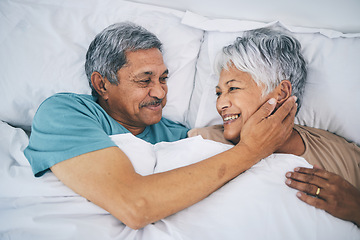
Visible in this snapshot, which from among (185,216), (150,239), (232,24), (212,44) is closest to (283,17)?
(232,24)

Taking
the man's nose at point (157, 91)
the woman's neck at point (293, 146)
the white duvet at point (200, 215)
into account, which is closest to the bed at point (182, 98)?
the white duvet at point (200, 215)

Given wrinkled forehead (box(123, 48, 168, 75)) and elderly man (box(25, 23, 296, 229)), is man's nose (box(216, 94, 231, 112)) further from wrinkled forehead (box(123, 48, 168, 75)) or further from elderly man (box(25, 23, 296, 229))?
wrinkled forehead (box(123, 48, 168, 75))

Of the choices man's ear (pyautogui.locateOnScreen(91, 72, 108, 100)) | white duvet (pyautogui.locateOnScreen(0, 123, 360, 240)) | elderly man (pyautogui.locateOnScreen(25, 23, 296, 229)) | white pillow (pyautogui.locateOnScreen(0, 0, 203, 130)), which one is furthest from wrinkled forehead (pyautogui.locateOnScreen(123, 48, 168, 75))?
white duvet (pyautogui.locateOnScreen(0, 123, 360, 240))

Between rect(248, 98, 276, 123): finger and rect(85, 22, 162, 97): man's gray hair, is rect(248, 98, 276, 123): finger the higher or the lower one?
the lower one

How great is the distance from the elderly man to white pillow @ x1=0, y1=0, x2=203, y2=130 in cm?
20

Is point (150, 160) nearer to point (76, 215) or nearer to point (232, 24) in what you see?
point (76, 215)

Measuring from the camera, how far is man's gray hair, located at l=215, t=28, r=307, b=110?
1.18 meters

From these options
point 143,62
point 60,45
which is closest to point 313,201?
point 143,62

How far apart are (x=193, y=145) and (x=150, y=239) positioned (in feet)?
1.42

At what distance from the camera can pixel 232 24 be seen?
1.50 m

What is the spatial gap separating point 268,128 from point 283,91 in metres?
0.24

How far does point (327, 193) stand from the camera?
3.09 feet

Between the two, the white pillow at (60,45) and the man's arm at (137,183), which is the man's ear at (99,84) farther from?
the man's arm at (137,183)

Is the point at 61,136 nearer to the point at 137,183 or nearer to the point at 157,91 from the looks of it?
the point at 137,183
